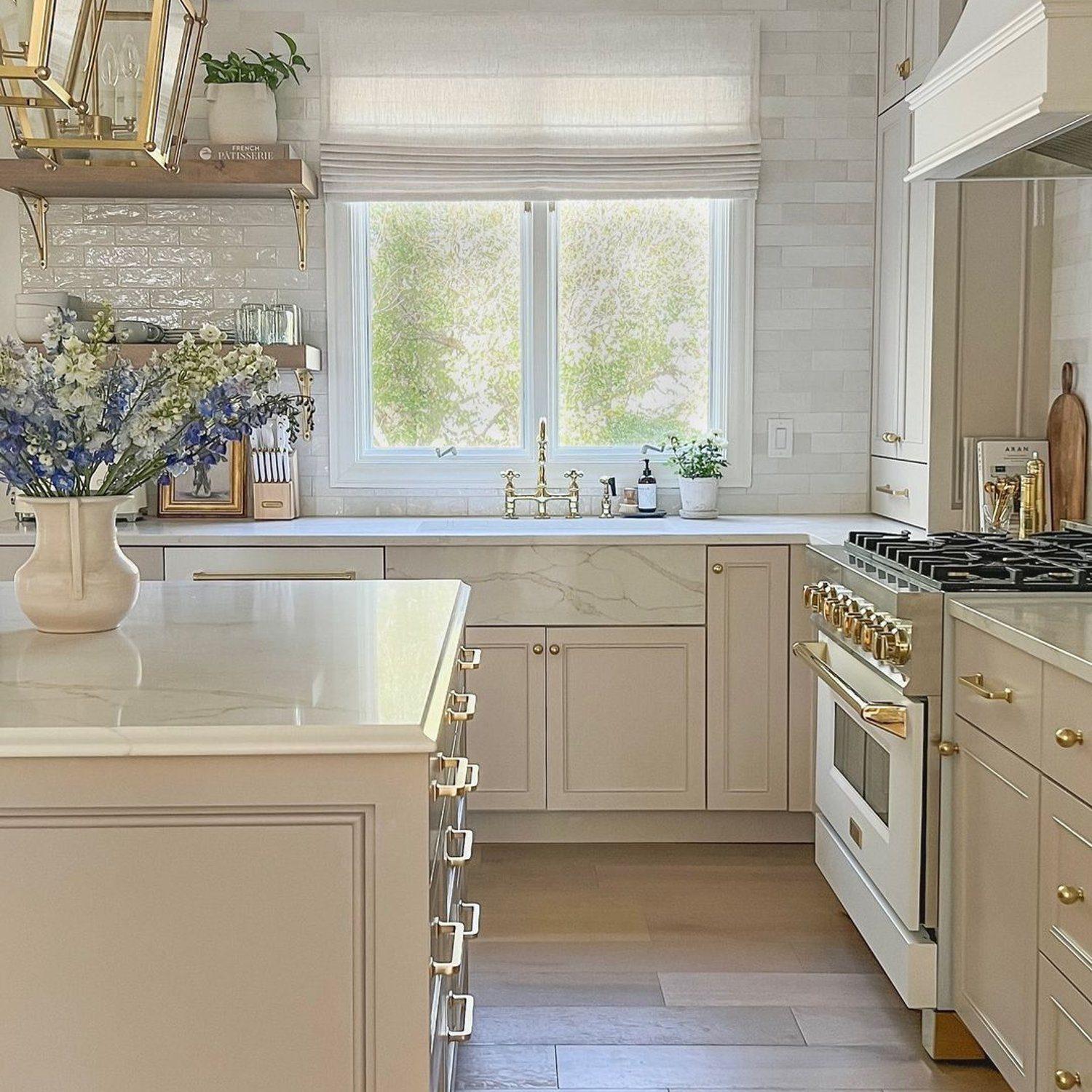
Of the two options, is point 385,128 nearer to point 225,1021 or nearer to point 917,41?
point 917,41

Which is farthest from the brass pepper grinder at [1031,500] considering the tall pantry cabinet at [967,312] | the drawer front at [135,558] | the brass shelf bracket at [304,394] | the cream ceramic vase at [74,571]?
the drawer front at [135,558]

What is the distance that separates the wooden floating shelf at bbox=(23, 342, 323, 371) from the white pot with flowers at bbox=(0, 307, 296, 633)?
2052mm

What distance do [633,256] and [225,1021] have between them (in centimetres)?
339

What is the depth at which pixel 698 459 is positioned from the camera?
4.28 m

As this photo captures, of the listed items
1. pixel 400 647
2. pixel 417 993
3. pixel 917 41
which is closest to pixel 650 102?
pixel 917 41

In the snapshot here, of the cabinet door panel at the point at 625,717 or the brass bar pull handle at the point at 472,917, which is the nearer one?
the brass bar pull handle at the point at 472,917

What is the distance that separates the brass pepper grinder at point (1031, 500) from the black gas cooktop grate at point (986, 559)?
0.05 m

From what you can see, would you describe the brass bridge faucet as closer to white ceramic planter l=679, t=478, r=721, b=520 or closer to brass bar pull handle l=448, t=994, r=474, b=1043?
white ceramic planter l=679, t=478, r=721, b=520

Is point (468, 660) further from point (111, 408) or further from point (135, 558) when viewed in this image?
point (135, 558)

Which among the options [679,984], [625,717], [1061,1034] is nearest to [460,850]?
[1061,1034]

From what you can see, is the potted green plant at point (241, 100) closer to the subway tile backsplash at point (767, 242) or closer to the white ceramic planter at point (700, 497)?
the subway tile backsplash at point (767, 242)

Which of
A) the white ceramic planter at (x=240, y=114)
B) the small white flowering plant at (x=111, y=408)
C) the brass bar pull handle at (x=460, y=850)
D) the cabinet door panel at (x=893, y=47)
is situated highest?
the cabinet door panel at (x=893, y=47)

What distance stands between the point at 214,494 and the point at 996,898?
286 cm

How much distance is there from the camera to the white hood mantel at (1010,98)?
2260mm
